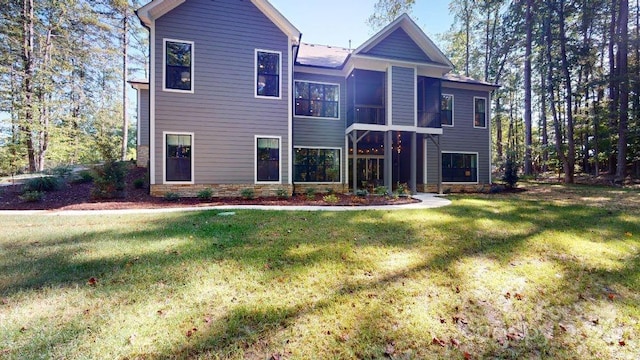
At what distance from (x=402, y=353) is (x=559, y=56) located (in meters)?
21.7

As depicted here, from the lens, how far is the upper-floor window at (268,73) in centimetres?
1081

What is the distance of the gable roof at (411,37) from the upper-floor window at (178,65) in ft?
21.3

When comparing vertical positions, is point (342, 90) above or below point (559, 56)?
below

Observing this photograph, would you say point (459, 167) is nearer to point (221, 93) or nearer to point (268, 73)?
point (268, 73)

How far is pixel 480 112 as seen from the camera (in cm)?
1504

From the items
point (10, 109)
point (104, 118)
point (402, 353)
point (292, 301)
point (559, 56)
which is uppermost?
point (559, 56)

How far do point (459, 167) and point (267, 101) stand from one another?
10539 millimetres

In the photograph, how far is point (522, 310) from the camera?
10.5 ft

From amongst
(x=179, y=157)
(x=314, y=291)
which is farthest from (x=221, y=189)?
(x=314, y=291)

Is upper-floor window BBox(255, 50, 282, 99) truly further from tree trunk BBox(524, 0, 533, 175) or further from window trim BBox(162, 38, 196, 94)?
tree trunk BBox(524, 0, 533, 175)

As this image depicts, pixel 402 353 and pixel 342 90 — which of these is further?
pixel 342 90

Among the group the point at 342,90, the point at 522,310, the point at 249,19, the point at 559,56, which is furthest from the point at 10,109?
the point at 559,56

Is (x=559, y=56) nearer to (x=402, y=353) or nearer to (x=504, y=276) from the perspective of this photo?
(x=504, y=276)

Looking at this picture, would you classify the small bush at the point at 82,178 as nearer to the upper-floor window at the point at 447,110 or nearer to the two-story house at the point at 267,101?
the two-story house at the point at 267,101
